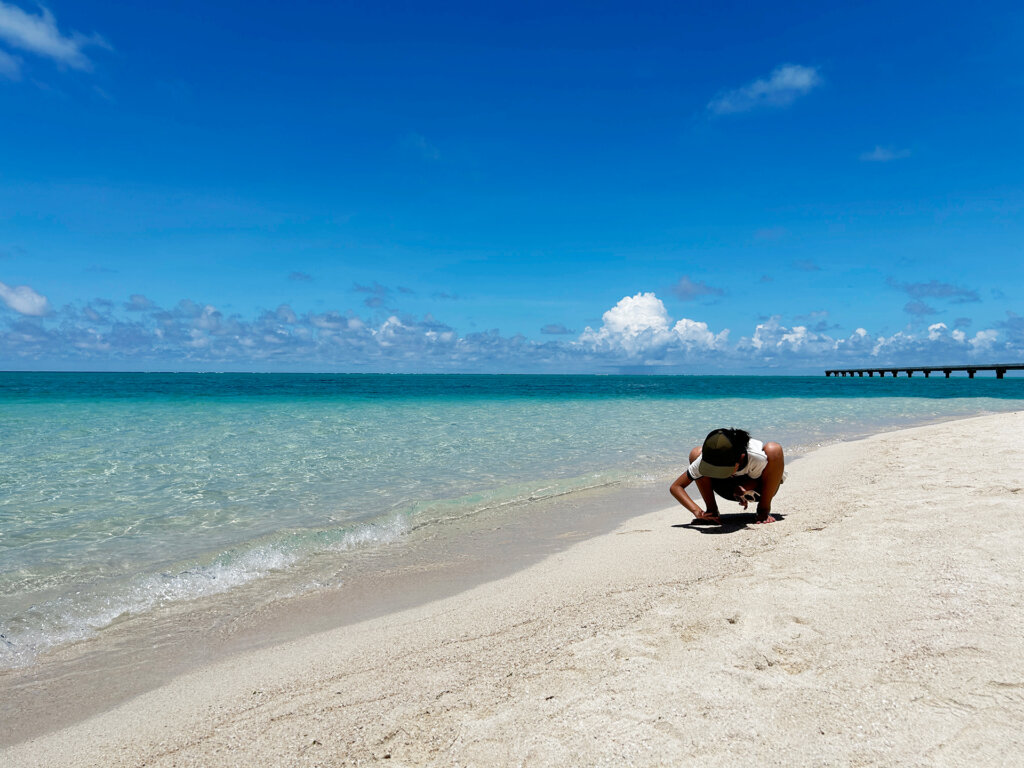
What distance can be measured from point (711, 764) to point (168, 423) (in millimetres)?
22761

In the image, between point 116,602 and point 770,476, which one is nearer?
point 116,602

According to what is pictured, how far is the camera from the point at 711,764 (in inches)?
91.4

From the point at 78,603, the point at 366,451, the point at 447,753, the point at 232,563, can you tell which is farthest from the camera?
the point at 366,451

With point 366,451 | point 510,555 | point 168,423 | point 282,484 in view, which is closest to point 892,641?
point 510,555

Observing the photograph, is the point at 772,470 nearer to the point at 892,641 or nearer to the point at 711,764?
the point at 892,641

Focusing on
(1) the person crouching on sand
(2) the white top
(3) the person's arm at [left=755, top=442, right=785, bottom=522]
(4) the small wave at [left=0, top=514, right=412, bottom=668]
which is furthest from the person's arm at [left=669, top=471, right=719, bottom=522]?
(4) the small wave at [left=0, top=514, right=412, bottom=668]

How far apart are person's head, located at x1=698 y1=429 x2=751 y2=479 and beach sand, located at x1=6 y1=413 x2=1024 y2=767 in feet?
4.04

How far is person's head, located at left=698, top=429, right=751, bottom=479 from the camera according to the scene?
6.26m

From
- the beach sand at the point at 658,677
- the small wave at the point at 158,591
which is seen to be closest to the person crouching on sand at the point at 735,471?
the beach sand at the point at 658,677

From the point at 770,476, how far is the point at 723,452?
73cm

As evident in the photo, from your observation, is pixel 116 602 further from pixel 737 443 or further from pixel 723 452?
pixel 737 443

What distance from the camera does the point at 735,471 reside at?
639 centimetres

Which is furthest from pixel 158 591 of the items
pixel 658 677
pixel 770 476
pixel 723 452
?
pixel 770 476

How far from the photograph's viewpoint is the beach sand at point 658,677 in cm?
247
